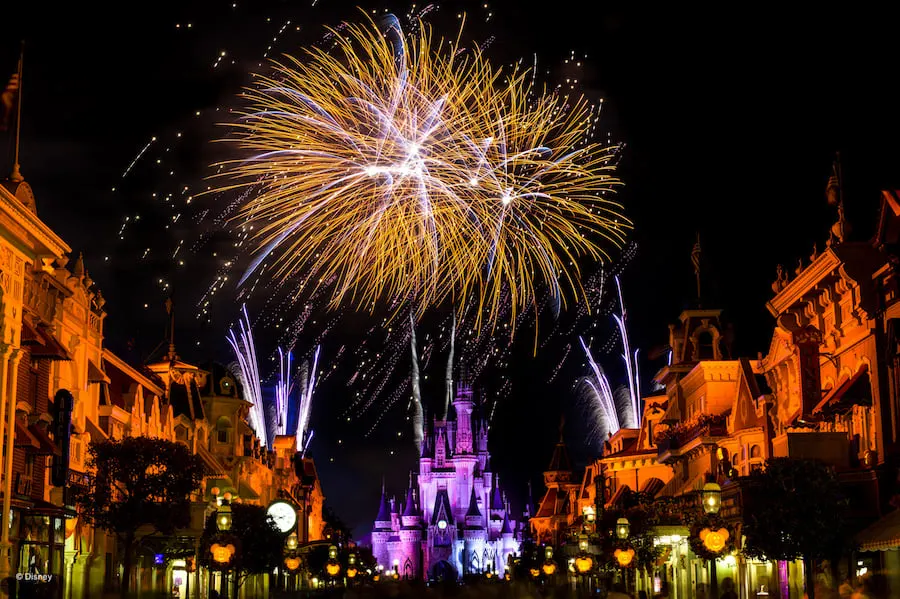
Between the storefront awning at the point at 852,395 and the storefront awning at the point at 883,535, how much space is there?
11.0 ft

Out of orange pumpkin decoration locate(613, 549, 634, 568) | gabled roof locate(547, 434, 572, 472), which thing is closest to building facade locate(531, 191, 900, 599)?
orange pumpkin decoration locate(613, 549, 634, 568)

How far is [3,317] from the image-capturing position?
2975 cm

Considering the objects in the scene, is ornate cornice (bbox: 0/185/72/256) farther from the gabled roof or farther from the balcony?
the gabled roof

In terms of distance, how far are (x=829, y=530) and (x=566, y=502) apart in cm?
9309

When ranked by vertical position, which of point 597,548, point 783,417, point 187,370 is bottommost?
point 597,548

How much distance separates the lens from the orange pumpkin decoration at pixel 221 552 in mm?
40531

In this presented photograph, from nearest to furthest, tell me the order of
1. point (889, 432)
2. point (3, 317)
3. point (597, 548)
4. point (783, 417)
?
1. point (3, 317)
2. point (889, 432)
3. point (783, 417)
4. point (597, 548)

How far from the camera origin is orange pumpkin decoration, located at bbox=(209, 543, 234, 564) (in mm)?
40531

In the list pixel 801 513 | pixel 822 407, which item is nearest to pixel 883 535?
pixel 801 513

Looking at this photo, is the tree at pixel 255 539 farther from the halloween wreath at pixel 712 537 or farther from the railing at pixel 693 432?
the halloween wreath at pixel 712 537

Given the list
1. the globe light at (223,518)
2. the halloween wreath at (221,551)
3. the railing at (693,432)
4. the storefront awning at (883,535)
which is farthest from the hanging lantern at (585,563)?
the storefront awning at (883,535)

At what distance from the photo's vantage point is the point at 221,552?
133ft

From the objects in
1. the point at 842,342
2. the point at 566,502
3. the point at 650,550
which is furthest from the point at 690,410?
the point at 566,502

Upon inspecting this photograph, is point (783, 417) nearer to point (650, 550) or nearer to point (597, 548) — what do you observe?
point (650, 550)
